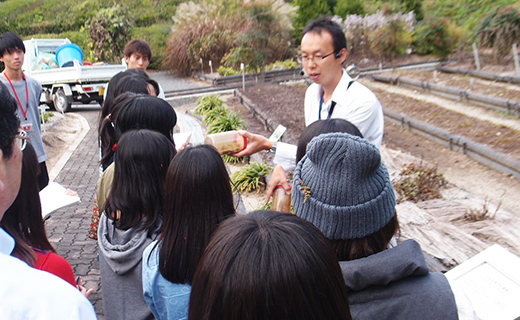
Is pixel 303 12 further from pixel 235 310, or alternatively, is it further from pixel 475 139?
pixel 235 310

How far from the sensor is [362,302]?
4.25 feet

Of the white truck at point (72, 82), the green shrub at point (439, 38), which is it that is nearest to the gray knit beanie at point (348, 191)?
the white truck at point (72, 82)

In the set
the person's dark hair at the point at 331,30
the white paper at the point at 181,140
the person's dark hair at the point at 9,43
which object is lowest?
the white paper at the point at 181,140

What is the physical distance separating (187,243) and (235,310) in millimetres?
894

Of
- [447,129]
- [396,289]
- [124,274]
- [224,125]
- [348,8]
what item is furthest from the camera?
[348,8]

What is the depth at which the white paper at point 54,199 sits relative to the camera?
2.89 metres

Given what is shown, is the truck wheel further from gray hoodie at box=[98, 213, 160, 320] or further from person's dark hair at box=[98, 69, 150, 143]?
gray hoodie at box=[98, 213, 160, 320]

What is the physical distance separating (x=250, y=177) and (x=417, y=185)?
217 cm

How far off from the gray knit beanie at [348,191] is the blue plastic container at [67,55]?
50.7ft

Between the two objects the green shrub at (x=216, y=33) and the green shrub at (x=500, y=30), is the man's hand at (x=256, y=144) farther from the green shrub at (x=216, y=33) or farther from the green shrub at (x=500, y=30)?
the green shrub at (x=216, y=33)

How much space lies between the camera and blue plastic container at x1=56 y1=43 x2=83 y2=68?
14930mm

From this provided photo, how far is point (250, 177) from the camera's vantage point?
582cm

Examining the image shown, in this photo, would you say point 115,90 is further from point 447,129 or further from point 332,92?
point 447,129

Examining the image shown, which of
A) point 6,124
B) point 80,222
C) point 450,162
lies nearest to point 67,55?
point 80,222
